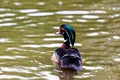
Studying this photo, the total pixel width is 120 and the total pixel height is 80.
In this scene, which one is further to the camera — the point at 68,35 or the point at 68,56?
the point at 68,35

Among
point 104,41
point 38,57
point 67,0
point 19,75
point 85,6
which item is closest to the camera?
point 19,75

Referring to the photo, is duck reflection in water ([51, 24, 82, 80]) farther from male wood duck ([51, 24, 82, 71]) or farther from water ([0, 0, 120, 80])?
water ([0, 0, 120, 80])

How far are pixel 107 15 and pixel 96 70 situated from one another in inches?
273

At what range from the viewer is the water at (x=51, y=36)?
1509 centimetres

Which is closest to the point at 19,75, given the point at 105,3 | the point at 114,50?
the point at 114,50

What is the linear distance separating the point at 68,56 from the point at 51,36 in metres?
3.62

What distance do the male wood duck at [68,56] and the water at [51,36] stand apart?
0.25m

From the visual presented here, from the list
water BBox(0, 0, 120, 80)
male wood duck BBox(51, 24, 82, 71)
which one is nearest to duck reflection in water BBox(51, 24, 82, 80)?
male wood duck BBox(51, 24, 82, 71)

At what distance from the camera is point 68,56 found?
49.8 feet

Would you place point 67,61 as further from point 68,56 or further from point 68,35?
point 68,35

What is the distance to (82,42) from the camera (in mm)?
18062

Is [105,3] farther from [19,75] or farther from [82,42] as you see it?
[19,75]

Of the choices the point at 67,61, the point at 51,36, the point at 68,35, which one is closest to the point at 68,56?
the point at 67,61

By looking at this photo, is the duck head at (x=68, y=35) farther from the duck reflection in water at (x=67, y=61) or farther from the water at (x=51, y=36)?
the water at (x=51, y=36)
